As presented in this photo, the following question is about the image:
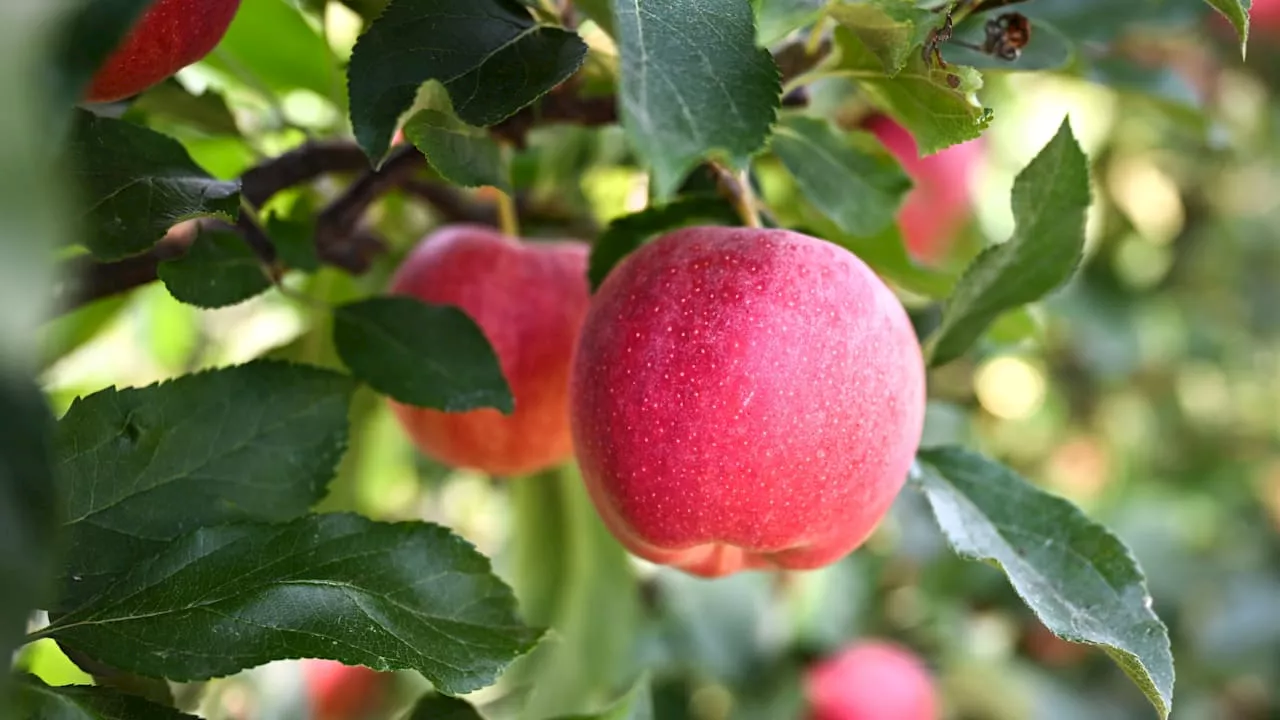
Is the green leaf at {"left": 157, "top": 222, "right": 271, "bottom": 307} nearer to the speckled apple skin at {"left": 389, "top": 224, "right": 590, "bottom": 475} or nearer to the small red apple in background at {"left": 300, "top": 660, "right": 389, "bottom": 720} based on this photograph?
the speckled apple skin at {"left": 389, "top": 224, "right": 590, "bottom": 475}

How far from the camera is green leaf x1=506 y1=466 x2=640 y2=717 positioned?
3.08 ft

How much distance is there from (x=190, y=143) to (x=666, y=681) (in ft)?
2.37

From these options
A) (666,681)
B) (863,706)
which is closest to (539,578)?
(666,681)

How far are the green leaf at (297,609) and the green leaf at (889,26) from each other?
1.00ft

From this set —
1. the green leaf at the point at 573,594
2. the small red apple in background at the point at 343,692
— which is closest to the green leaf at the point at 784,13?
the green leaf at the point at 573,594

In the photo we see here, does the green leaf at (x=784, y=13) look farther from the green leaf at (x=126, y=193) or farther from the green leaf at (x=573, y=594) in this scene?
the green leaf at (x=573, y=594)

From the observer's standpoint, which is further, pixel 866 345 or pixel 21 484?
pixel 866 345

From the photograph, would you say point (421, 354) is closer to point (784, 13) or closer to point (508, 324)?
point (508, 324)

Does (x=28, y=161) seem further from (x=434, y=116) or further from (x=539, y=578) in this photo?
(x=539, y=578)

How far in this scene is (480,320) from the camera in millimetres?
719

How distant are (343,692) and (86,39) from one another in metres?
1.26

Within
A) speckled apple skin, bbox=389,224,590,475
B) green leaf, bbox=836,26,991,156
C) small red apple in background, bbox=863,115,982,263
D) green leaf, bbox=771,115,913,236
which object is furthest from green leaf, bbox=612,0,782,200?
small red apple in background, bbox=863,115,982,263

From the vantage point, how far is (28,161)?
23 centimetres

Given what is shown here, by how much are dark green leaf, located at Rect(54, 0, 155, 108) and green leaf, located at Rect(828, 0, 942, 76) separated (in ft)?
0.98
